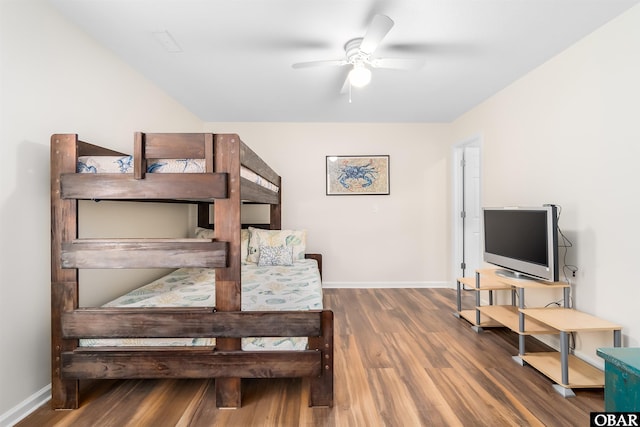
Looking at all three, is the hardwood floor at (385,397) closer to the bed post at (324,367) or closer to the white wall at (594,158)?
the bed post at (324,367)

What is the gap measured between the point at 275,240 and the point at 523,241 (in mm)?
2531

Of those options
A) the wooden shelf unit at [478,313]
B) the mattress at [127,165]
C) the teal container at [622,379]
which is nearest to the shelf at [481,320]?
the wooden shelf unit at [478,313]

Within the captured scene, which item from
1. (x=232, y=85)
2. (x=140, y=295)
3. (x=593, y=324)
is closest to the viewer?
(x=593, y=324)

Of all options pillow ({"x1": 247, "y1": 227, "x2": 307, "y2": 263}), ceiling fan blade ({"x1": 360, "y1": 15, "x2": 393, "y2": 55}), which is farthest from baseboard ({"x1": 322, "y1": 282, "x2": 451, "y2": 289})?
ceiling fan blade ({"x1": 360, "y1": 15, "x2": 393, "y2": 55})

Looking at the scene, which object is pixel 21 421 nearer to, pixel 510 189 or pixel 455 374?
pixel 455 374

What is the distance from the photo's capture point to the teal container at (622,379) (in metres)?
1.12

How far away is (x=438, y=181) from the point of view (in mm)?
4148

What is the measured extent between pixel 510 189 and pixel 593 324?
4.87ft

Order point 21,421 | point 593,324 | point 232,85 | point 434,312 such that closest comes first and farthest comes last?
point 21,421 < point 593,324 < point 232,85 < point 434,312

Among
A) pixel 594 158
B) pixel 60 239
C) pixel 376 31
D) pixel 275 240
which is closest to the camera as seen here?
pixel 60 239

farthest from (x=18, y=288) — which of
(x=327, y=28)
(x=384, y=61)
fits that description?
(x=384, y=61)

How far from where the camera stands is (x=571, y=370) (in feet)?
6.28

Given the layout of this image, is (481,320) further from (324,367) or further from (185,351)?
(185,351)

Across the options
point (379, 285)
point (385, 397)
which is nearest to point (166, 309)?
point (385, 397)
